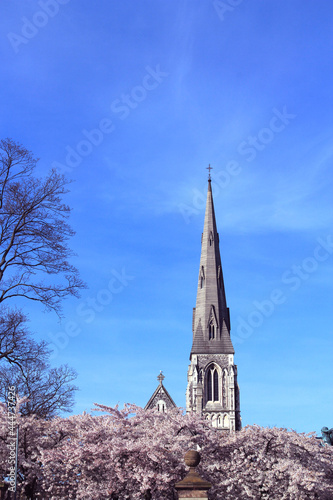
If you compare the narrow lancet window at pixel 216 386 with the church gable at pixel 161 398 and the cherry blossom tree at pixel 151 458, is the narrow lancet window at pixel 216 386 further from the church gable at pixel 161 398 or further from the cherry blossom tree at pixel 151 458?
the cherry blossom tree at pixel 151 458

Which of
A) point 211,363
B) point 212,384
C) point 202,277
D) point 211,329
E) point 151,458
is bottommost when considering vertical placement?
point 151,458

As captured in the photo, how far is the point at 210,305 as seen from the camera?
61.3m

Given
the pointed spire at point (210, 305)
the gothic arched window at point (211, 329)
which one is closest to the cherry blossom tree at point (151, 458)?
the pointed spire at point (210, 305)

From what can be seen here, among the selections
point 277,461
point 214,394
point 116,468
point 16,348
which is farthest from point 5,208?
point 214,394

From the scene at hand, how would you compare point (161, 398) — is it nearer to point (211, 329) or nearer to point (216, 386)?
point (216, 386)

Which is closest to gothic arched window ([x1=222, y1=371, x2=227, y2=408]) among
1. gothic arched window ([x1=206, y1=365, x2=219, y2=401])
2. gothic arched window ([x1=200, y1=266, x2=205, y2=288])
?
gothic arched window ([x1=206, y1=365, x2=219, y2=401])

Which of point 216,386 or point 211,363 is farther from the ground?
point 211,363

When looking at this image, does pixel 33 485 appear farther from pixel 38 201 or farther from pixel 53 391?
pixel 53 391

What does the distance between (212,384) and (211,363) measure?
212 centimetres

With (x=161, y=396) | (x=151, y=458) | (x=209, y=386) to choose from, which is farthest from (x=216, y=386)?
(x=151, y=458)

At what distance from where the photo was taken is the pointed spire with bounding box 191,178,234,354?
5925 centimetres

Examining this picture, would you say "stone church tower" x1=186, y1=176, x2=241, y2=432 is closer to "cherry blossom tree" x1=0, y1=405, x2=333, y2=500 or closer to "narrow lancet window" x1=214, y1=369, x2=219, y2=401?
"narrow lancet window" x1=214, y1=369, x2=219, y2=401

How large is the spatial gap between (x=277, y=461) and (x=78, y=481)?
7.68m

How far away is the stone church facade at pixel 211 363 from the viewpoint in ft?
183
